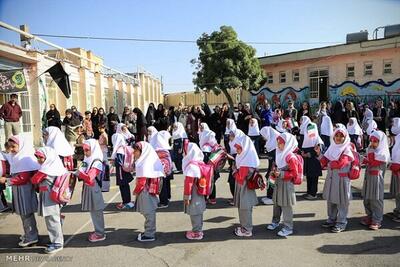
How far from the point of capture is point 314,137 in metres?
7.72

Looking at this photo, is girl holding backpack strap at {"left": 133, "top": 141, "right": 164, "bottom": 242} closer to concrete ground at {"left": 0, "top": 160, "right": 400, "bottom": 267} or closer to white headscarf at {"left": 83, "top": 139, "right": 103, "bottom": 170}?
concrete ground at {"left": 0, "top": 160, "right": 400, "bottom": 267}

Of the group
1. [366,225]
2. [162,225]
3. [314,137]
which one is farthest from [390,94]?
[162,225]

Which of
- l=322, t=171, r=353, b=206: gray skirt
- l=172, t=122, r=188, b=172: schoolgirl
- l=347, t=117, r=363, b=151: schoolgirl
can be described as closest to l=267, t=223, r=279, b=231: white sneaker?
l=322, t=171, r=353, b=206: gray skirt

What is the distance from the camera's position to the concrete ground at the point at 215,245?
4.98m

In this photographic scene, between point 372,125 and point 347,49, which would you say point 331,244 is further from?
point 347,49

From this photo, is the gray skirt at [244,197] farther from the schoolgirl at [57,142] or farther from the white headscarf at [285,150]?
the schoolgirl at [57,142]

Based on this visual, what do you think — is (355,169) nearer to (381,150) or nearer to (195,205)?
(381,150)

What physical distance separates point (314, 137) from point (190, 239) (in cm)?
363

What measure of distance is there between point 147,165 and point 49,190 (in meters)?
1.50

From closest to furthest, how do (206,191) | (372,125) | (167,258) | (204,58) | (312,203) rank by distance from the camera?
(167,258) < (206,191) < (312,203) < (372,125) < (204,58)

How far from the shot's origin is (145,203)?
567 cm

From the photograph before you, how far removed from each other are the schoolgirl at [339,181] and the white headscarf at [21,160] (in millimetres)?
4751

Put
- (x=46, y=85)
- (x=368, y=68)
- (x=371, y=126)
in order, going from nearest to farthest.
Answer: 1. (x=371, y=126)
2. (x=46, y=85)
3. (x=368, y=68)

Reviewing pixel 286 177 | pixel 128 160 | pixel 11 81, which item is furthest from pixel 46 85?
pixel 286 177
